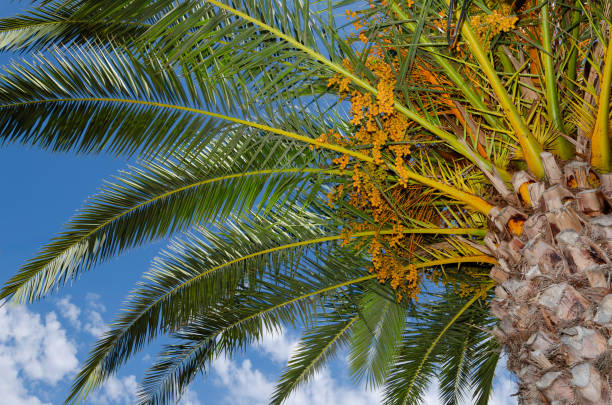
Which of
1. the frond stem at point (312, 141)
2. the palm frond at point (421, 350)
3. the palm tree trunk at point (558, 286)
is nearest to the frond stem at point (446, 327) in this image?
the palm frond at point (421, 350)

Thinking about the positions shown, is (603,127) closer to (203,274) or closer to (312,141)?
(312,141)

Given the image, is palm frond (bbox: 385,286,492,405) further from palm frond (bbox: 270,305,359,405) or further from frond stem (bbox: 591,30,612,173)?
frond stem (bbox: 591,30,612,173)

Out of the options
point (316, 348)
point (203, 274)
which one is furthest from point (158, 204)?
point (316, 348)

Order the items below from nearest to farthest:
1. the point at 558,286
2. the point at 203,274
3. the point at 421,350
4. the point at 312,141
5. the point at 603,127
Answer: the point at 558,286 → the point at 603,127 → the point at 312,141 → the point at 203,274 → the point at 421,350

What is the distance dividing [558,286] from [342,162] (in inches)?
64.1

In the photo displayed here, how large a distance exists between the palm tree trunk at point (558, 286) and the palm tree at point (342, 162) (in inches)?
0.4

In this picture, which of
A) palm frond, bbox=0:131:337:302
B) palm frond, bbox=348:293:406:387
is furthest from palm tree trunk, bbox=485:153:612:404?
palm frond, bbox=348:293:406:387

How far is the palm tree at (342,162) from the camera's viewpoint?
3.30 metres

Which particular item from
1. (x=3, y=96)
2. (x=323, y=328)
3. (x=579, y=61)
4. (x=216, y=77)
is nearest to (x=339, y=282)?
(x=323, y=328)

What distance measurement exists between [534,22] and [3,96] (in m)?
3.76

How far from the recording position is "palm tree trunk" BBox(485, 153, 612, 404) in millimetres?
2930

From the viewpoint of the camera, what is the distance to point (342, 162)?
402 cm

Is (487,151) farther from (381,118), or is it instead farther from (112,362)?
(112,362)

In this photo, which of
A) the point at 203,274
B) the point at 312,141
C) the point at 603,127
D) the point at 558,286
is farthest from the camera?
the point at 203,274
